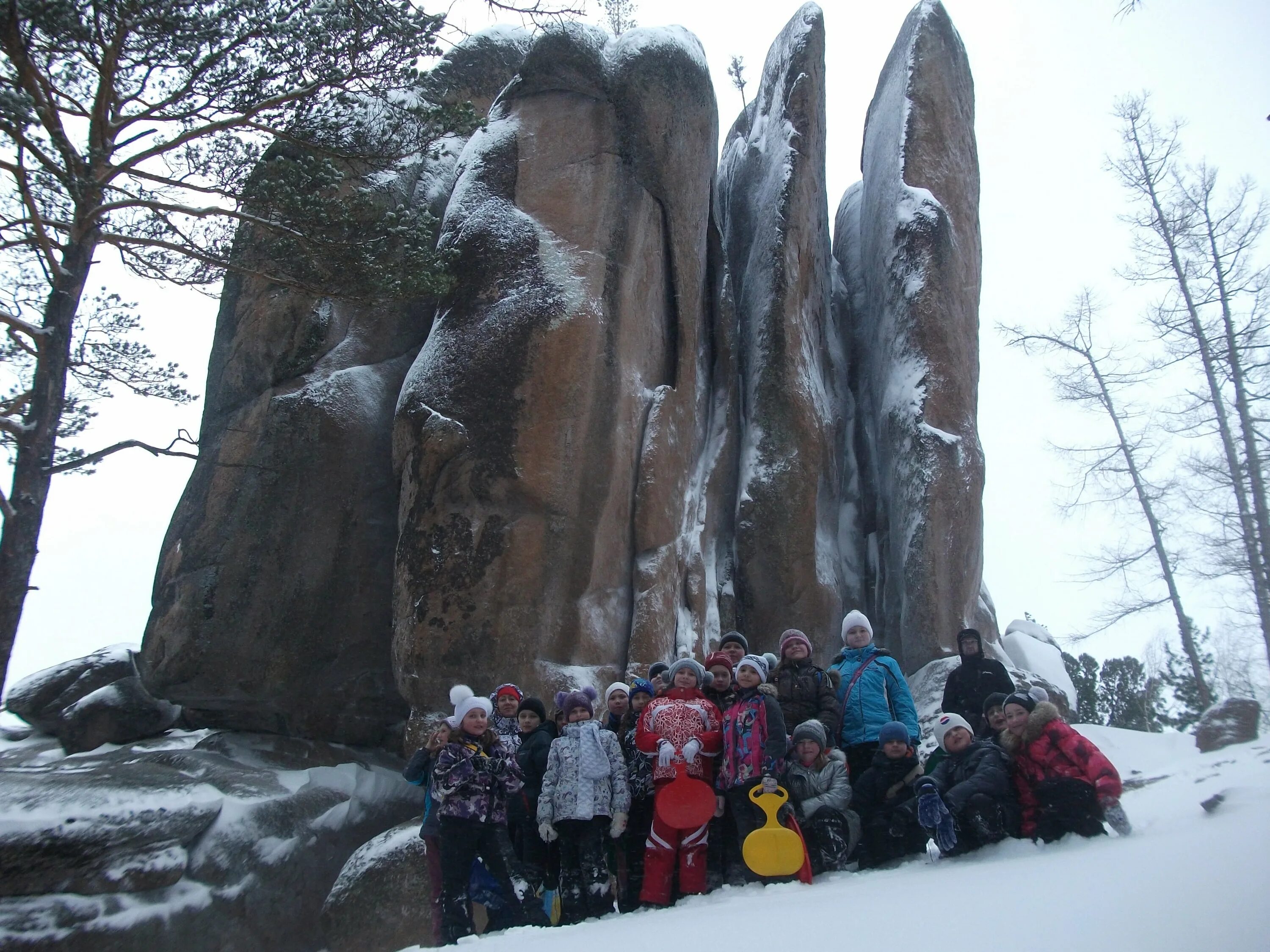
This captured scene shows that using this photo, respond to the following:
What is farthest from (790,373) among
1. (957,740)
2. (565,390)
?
(957,740)

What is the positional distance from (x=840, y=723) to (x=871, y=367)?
27.0 ft

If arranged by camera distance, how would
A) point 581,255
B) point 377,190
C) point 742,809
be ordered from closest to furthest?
1. point 742,809
2. point 581,255
3. point 377,190

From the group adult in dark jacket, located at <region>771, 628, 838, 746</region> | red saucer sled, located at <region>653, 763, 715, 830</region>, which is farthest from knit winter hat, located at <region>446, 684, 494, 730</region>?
adult in dark jacket, located at <region>771, 628, 838, 746</region>

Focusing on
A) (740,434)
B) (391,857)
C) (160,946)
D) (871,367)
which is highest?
(871,367)

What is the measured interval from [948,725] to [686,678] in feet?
5.02

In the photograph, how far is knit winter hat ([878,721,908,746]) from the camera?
5.25 m

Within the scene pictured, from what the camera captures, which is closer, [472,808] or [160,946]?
[472,808]

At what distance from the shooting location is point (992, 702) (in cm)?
564

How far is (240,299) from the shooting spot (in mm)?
12352

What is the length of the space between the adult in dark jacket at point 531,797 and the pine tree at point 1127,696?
702 inches

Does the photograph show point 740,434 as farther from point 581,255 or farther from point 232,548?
point 232,548

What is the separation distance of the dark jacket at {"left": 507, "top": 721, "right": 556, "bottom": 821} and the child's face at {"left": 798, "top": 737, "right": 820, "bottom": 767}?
4.95 feet

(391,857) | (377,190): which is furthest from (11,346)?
(391,857)

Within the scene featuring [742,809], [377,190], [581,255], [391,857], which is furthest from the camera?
[377,190]
